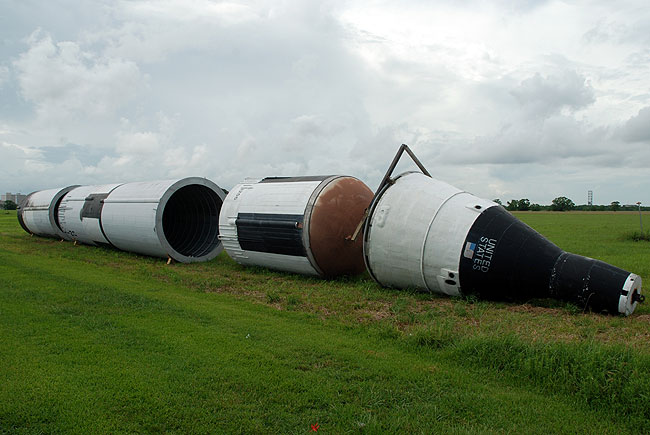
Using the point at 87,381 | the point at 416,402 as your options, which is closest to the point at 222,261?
the point at 87,381

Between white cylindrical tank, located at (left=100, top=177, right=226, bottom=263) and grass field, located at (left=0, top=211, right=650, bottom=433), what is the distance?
4.98 meters

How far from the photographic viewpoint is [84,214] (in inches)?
688

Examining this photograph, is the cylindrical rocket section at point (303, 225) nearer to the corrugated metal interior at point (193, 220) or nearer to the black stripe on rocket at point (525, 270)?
the black stripe on rocket at point (525, 270)

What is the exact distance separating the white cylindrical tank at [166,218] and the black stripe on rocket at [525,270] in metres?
8.89

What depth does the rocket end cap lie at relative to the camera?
709cm

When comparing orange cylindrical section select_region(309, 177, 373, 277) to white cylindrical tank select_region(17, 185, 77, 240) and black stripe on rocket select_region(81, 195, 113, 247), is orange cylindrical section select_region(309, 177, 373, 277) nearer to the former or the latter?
black stripe on rocket select_region(81, 195, 113, 247)

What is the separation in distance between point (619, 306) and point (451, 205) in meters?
3.06

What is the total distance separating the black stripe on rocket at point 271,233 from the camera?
10570 mm

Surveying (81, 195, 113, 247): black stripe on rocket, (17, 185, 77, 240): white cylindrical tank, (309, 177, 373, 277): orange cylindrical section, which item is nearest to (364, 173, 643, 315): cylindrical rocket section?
(309, 177, 373, 277): orange cylindrical section

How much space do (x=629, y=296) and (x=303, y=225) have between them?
6025 millimetres

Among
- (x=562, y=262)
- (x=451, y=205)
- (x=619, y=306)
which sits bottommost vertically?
(x=619, y=306)

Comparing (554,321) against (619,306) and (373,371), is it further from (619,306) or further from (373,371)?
(373,371)

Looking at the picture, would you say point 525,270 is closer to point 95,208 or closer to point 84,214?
point 95,208

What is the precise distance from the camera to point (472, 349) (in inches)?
225
